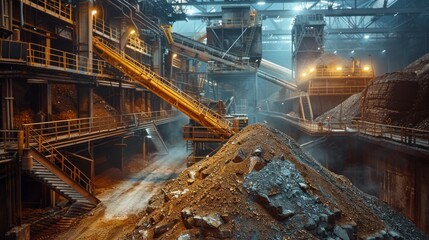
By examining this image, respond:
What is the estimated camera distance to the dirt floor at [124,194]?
488 inches

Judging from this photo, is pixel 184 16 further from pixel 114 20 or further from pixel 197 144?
pixel 197 144

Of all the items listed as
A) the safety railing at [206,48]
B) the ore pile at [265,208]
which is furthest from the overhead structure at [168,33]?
the ore pile at [265,208]

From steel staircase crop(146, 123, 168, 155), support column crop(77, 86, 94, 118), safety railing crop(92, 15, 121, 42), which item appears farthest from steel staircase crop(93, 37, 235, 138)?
steel staircase crop(146, 123, 168, 155)

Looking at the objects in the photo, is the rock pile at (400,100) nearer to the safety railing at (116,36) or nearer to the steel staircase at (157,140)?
the steel staircase at (157,140)

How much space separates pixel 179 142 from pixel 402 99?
83.8 feet

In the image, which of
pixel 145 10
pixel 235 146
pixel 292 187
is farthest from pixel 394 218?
pixel 145 10

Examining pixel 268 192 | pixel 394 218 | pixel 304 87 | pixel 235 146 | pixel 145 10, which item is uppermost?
pixel 145 10

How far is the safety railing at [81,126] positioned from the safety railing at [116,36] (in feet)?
22.2

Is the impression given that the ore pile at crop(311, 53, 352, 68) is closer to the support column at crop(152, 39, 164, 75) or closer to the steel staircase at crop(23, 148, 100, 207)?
the support column at crop(152, 39, 164, 75)

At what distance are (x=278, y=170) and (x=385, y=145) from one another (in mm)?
9095

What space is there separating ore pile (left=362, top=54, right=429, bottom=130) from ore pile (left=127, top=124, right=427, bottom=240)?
34.6 feet

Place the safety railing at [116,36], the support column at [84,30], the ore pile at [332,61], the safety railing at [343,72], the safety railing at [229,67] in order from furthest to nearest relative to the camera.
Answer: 1. the ore pile at [332,61]
2. the safety railing at [229,67]
3. the safety railing at [343,72]
4. the safety railing at [116,36]
5. the support column at [84,30]

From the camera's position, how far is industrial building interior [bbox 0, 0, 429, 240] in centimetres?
941

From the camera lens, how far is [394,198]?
15750mm
